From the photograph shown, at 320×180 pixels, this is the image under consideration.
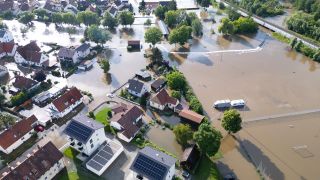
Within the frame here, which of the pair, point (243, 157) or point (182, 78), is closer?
point (243, 157)

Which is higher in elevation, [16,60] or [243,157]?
[16,60]

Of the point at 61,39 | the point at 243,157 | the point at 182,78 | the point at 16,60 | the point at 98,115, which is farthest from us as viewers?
the point at 61,39

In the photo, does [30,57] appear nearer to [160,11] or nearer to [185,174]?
[160,11]

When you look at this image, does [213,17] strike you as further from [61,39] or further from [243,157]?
[243,157]

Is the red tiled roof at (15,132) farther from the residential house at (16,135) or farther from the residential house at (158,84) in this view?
the residential house at (158,84)

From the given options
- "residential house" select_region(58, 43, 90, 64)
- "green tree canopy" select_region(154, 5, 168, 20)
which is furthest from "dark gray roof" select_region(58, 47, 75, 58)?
"green tree canopy" select_region(154, 5, 168, 20)

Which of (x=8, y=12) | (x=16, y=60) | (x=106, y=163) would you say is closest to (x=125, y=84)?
(x=106, y=163)

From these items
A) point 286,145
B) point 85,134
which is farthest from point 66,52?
point 286,145

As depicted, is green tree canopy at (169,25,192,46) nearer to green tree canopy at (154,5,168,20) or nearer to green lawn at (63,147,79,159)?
green tree canopy at (154,5,168,20)
